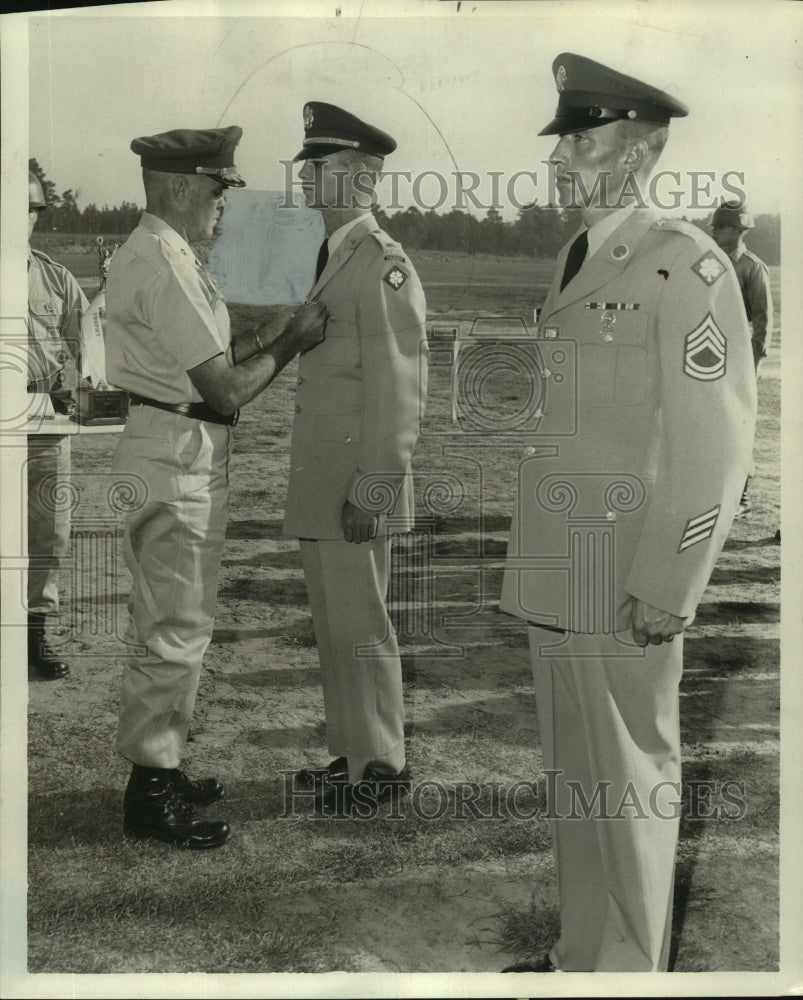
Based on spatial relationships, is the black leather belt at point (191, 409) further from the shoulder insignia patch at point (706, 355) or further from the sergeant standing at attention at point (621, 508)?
the shoulder insignia patch at point (706, 355)

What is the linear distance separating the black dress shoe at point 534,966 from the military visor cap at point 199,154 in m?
2.39

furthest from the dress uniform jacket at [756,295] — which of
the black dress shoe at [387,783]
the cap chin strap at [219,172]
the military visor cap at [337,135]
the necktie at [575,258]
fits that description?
the black dress shoe at [387,783]

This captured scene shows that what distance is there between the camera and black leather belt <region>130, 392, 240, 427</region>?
3.32m

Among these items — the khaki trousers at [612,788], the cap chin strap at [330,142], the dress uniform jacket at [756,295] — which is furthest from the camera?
the cap chin strap at [330,142]

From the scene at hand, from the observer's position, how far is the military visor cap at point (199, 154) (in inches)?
133

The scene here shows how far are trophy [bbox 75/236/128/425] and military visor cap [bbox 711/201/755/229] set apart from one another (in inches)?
68.4

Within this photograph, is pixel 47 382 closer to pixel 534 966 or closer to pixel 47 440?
pixel 47 440

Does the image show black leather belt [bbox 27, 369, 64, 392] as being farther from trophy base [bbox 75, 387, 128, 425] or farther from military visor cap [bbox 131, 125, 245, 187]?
military visor cap [bbox 131, 125, 245, 187]

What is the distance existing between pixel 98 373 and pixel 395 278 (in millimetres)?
919

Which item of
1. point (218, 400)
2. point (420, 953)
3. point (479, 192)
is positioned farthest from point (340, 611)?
point (479, 192)

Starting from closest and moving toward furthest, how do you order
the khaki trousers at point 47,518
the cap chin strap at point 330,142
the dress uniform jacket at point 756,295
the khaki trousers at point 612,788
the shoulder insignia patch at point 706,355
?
the shoulder insignia patch at point 706,355
the khaki trousers at point 612,788
the dress uniform jacket at point 756,295
the cap chin strap at point 330,142
the khaki trousers at point 47,518

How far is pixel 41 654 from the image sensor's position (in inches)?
139

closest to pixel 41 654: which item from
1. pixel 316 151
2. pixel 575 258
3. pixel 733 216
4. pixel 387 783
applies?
pixel 387 783

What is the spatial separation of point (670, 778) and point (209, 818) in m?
1.34
